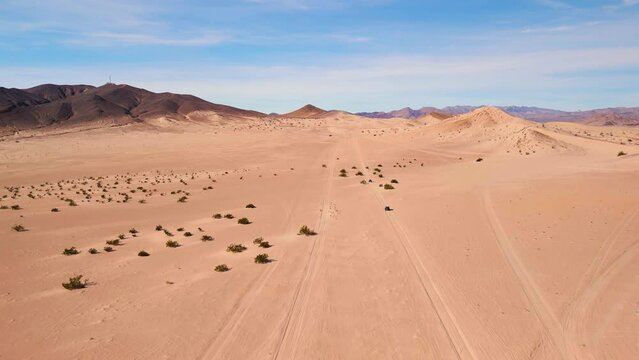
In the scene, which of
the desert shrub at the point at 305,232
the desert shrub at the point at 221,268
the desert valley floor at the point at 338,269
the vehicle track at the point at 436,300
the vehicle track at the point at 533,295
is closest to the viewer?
the vehicle track at the point at 436,300

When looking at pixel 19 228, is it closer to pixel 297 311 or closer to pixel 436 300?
pixel 297 311

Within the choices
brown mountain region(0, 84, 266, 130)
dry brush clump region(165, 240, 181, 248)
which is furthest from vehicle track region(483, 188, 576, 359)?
brown mountain region(0, 84, 266, 130)

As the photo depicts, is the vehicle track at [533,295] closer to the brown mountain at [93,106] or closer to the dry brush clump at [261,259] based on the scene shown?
the dry brush clump at [261,259]

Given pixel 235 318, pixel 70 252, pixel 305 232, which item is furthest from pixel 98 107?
pixel 235 318

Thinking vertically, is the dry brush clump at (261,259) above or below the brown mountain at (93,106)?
below

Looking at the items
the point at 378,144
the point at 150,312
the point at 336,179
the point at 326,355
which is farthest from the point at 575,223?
the point at 378,144

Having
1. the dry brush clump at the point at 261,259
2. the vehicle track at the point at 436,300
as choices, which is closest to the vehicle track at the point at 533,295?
the vehicle track at the point at 436,300
